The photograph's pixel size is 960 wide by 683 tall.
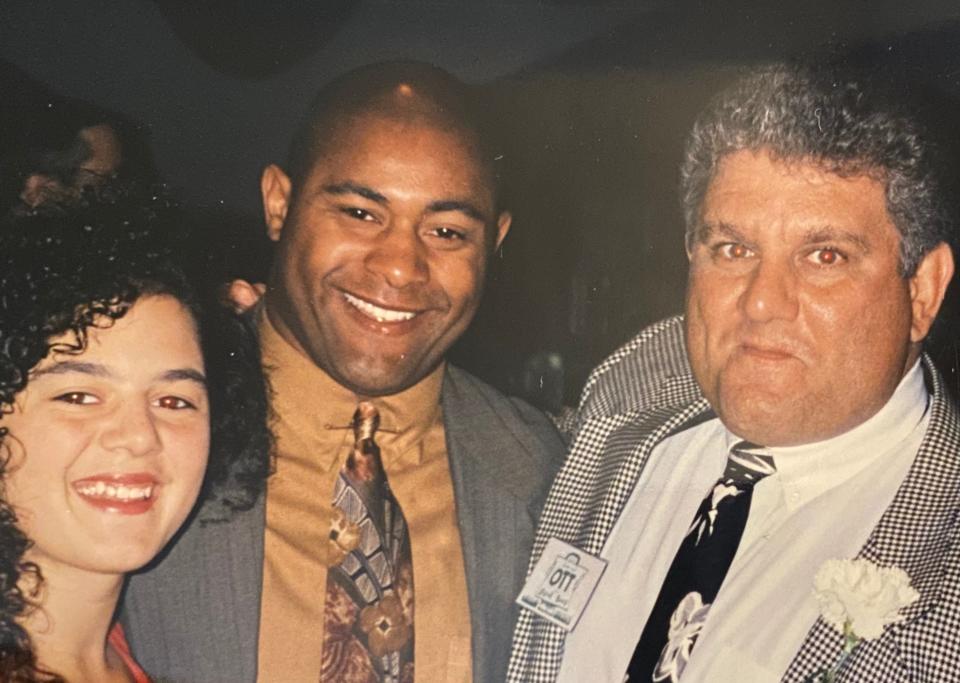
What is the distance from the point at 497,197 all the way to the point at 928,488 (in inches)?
33.9

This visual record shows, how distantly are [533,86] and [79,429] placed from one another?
0.98 m

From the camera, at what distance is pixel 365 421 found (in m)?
2.05

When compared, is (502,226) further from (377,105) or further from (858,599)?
(858,599)

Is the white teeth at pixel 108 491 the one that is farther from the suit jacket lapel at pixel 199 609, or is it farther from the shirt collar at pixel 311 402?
the shirt collar at pixel 311 402

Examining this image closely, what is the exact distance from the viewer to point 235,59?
206 centimetres

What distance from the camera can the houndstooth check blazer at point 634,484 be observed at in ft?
5.62

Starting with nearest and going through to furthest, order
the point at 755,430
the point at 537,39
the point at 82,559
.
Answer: the point at 82,559
the point at 755,430
the point at 537,39

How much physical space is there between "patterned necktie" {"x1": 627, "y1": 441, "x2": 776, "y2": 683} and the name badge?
0.40ft

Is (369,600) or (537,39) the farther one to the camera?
(537,39)

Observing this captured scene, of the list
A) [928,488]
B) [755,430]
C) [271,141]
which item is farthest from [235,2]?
[928,488]

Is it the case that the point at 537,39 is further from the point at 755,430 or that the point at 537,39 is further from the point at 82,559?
the point at 82,559

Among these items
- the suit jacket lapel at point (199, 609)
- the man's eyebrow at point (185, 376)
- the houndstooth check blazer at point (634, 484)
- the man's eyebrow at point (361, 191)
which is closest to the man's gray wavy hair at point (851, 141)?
the houndstooth check blazer at point (634, 484)

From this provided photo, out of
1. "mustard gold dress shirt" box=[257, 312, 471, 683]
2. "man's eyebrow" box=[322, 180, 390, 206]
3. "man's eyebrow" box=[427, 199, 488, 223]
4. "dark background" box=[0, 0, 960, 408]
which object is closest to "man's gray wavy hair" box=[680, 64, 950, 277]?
"dark background" box=[0, 0, 960, 408]

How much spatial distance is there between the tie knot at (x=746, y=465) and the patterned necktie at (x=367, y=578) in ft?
1.90
